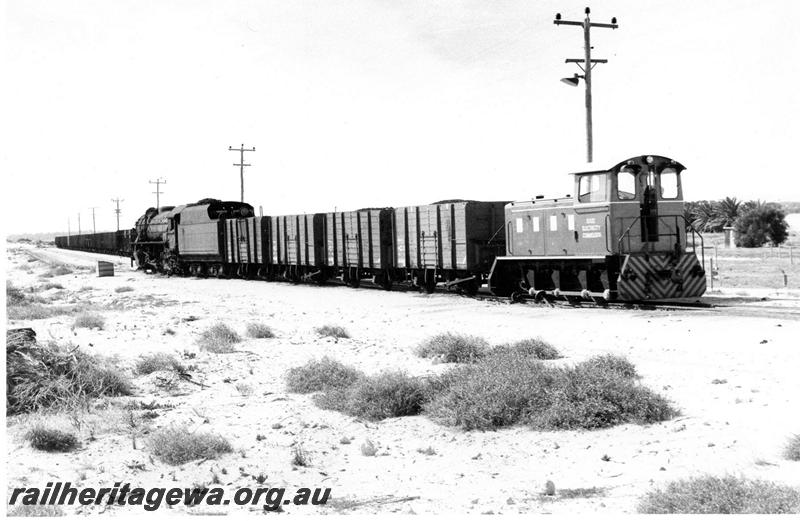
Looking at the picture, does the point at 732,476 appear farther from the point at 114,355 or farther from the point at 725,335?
the point at 114,355

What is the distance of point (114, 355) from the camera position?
11984 millimetres

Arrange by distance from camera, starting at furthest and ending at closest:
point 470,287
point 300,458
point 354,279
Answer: point 354,279 → point 470,287 → point 300,458

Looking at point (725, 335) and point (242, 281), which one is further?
point (242, 281)

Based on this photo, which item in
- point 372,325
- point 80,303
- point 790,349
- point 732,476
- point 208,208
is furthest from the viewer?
point 208,208

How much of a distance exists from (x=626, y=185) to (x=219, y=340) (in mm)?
9789

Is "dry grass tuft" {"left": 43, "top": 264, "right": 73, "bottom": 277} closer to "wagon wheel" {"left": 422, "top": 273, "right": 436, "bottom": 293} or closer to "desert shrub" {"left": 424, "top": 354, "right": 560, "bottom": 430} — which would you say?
"wagon wheel" {"left": 422, "top": 273, "right": 436, "bottom": 293}

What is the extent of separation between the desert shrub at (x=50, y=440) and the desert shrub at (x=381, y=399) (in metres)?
2.83

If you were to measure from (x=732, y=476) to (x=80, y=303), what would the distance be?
72.6ft

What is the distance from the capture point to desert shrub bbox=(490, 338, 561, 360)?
422 inches

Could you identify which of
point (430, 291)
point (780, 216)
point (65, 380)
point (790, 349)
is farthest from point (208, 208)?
point (780, 216)

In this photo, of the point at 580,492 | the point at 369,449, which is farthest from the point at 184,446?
the point at 580,492

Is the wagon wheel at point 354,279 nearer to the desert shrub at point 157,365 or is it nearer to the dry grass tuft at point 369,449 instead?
the desert shrub at point 157,365

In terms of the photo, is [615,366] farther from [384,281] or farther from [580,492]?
[384,281]

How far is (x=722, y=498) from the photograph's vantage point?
15.8 feet
